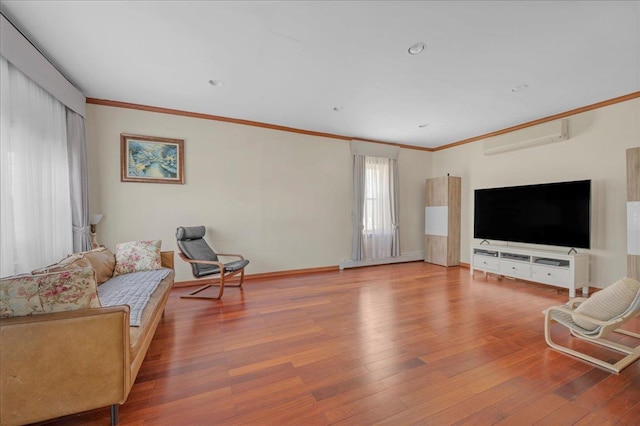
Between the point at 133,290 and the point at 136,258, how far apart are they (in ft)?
2.97

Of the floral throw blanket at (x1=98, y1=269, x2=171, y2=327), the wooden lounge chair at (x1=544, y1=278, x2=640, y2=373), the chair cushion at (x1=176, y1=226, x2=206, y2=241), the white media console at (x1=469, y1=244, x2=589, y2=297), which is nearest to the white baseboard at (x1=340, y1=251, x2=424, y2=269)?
the white media console at (x1=469, y1=244, x2=589, y2=297)

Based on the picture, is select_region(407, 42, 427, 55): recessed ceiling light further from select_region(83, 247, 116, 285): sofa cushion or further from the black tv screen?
select_region(83, 247, 116, 285): sofa cushion

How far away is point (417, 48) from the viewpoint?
2.37 meters

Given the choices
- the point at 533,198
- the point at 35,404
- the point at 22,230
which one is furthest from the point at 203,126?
the point at 533,198

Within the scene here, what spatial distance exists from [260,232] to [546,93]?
4448 mm

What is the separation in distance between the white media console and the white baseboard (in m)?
1.43

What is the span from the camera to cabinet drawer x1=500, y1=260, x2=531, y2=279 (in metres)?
3.94

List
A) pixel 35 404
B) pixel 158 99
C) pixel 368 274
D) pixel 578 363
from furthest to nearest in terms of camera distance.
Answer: pixel 368 274 → pixel 158 99 → pixel 578 363 → pixel 35 404

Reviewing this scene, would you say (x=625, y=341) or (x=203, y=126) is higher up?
(x=203, y=126)

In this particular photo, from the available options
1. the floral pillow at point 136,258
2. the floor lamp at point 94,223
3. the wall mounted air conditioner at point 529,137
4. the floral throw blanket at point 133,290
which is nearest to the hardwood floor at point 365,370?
the floral throw blanket at point 133,290

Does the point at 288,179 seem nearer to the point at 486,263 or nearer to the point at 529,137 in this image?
the point at 486,263

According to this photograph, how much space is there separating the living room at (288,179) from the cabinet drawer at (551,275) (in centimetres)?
23

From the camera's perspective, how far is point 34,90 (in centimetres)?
245

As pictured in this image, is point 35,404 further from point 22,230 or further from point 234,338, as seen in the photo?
point 22,230
